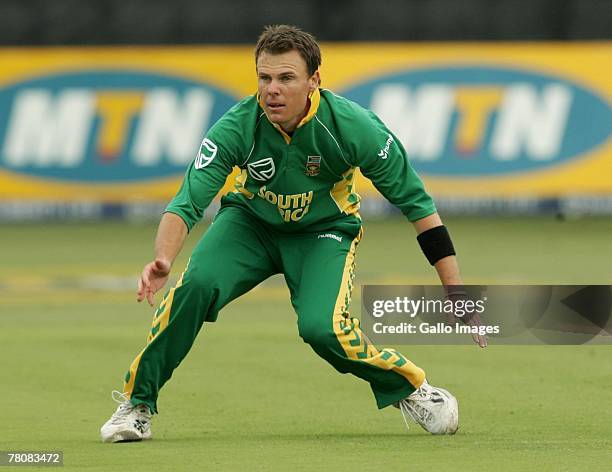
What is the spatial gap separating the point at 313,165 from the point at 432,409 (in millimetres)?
1384

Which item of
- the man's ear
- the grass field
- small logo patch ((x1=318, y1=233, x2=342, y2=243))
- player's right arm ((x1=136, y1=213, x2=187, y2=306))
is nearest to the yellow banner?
the grass field

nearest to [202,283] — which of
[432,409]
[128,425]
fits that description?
[128,425]

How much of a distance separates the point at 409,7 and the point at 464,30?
36.3 inches

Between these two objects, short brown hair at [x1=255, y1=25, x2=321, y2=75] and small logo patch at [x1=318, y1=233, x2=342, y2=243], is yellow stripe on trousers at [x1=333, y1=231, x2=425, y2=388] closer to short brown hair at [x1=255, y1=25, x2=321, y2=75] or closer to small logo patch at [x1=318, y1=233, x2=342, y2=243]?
small logo patch at [x1=318, y1=233, x2=342, y2=243]

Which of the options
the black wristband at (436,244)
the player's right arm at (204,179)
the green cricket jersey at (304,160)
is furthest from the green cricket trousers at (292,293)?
the black wristband at (436,244)

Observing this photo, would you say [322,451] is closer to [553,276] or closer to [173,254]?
[173,254]

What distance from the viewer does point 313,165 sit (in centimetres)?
819

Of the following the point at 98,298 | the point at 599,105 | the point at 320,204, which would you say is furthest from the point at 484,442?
the point at 599,105

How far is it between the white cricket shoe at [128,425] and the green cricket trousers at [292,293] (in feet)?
0.17

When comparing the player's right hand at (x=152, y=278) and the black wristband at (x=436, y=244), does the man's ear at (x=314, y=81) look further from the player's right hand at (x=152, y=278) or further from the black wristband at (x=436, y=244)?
the player's right hand at (x=152, y=278)

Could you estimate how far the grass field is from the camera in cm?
757

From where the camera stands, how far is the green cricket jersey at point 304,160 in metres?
7.99

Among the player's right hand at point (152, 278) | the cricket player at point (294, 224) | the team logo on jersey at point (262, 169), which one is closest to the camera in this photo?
the player's right hand at point (152, 278)

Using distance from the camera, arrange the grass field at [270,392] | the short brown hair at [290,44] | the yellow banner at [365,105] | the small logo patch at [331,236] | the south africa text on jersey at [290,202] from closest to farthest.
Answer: the grass field at [270,392]
the short brown hair at [290,44]
the south africa text on jersey at [290,202]
the small logo patch at [331,236]
the yellow banner at [365,105]
